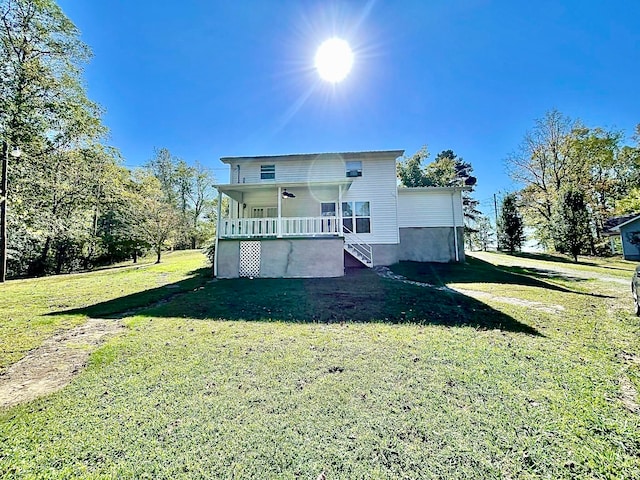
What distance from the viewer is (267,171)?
53.1 ft

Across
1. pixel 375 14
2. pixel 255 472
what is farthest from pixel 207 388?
pixel 375 14

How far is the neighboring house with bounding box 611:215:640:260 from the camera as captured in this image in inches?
881

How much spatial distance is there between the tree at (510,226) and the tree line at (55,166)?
1044 inches

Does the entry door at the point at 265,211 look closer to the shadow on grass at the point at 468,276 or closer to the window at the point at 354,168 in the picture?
the window at the point at 354,168

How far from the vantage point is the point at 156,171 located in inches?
1332

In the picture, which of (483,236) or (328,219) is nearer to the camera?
(328,219)

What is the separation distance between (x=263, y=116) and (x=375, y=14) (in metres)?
7.67

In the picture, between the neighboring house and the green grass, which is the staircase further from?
the neighboring house

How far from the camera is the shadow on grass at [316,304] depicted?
6.43 meters

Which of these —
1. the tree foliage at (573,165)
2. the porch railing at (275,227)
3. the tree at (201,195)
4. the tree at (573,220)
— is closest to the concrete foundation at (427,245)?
the porch railing at (275,227)

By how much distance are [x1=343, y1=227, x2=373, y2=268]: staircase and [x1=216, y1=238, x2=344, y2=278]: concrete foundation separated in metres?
2.82

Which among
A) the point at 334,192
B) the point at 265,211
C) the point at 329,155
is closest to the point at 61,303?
the point at 265,211

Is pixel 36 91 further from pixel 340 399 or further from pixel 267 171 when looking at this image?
pixel 340 399

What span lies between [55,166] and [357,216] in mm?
17125
